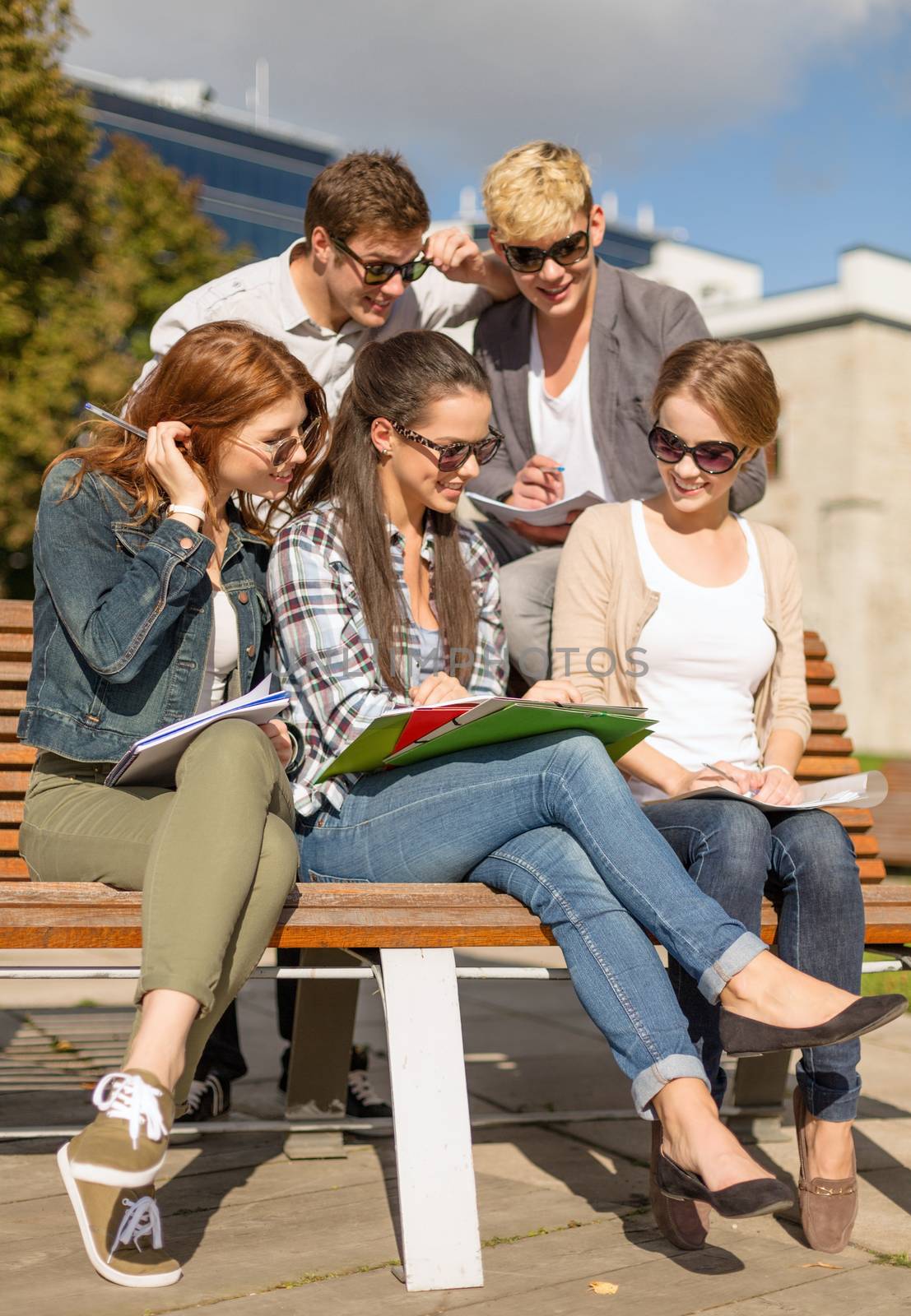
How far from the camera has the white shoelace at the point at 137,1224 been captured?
2639 mm

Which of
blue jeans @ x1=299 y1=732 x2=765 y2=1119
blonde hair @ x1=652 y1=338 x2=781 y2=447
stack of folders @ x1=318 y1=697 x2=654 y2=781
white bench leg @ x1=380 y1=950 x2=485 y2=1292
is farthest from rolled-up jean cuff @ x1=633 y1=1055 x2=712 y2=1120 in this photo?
blonde hair @ x1=652 y1=338 x2=781 y2=447

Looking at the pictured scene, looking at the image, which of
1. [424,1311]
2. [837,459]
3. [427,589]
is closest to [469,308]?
[427,589]

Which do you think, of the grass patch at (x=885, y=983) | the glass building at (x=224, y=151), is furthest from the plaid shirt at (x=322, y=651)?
the glass building at (x=224, y=151)

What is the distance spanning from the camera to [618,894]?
2.93 meters

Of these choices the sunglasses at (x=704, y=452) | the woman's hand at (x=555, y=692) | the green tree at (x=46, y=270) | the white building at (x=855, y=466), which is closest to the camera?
the woman's hand at (x=555, y=692)

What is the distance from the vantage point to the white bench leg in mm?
2789

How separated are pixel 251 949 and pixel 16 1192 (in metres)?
1.13

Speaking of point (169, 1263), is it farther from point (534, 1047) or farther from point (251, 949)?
point (534, 1047)

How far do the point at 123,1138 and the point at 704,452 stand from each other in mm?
2192

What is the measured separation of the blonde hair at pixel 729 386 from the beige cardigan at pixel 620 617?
35 cm

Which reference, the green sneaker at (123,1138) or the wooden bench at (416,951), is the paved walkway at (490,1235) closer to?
the wooden bench at (416,951)

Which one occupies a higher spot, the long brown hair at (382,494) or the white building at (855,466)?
the white building at (855,466)

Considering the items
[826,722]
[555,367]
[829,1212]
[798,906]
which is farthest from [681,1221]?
[555,367]

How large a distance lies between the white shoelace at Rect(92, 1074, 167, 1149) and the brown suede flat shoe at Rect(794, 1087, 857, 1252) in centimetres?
142
